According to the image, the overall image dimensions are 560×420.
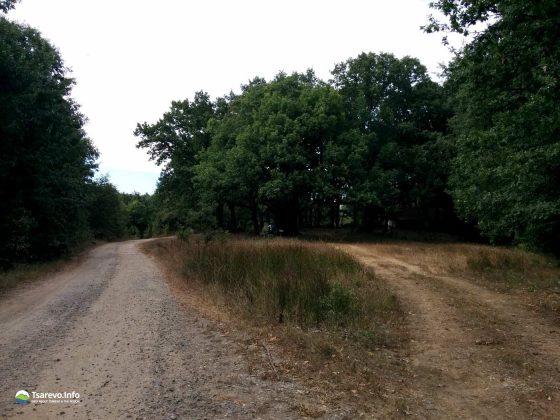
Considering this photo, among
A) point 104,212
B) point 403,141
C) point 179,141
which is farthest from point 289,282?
point 104,212

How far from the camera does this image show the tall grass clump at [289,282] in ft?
25.3

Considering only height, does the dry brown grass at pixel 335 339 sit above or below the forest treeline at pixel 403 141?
below

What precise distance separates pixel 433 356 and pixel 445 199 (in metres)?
38.9

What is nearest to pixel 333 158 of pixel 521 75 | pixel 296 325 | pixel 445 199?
pixel 445 199

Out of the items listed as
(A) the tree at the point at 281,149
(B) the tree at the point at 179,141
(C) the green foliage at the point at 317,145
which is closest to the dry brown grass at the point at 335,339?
(C) the green foliage at the point at 317,145

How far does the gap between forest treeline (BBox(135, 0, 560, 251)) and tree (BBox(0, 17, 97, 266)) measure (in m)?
8.77

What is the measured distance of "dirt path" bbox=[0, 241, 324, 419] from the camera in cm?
437

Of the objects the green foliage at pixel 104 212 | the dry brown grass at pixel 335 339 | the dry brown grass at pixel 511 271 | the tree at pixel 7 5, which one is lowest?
the dry brown grass at pixel 335 339

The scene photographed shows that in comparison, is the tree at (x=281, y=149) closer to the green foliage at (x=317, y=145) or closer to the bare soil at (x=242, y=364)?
the green foliage at (x=317, y=145)

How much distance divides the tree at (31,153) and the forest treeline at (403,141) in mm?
8769

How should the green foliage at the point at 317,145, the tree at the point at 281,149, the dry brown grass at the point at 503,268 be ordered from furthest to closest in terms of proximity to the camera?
the green foliage at the point at 317,145 → the tree at the point at 281,149 → the dry brown grass at the point at 503,268

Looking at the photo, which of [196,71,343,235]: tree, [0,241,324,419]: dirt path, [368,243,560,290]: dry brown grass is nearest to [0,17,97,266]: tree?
[0,241,324,419]: dirt path

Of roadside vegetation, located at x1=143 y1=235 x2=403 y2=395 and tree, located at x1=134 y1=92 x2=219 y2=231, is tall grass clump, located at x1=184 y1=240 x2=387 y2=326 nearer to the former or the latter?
roadside vegetation, located at x1=143 y1=235 x2=403 y2=395

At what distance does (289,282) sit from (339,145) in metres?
24.9
